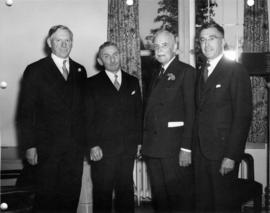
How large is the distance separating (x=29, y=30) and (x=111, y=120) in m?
0.87

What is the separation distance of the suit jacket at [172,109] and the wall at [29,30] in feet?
2.14

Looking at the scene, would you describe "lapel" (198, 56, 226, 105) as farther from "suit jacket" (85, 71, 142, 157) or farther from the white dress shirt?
"suit jacket" (85, 71, 142, 157)

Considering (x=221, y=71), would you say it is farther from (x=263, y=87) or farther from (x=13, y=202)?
(x=13, y=202)

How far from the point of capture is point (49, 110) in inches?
97.3

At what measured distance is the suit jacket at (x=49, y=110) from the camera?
2.45 m

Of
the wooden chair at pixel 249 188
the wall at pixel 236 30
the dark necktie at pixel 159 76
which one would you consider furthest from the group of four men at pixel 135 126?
the wall at pixel 236 30

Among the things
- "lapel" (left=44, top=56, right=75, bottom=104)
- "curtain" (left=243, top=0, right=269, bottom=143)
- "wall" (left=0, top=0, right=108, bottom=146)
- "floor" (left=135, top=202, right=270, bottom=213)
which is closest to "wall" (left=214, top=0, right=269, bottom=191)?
"curtain" (left=243, top=0, right=269, bottom=143)

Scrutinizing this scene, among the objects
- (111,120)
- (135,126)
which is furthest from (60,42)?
(135,126)

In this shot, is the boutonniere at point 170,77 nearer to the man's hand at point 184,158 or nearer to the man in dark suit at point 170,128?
the man in dark suit at point 170,128

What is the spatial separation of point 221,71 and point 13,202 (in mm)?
1389

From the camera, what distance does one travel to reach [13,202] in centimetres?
188

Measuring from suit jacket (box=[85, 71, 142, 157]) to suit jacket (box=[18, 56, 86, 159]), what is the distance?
0.09 meters

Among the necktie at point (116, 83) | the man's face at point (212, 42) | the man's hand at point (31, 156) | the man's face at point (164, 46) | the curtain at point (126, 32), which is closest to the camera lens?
the man's face at point (212, 42)

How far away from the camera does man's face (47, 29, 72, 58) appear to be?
2512 millimetres
